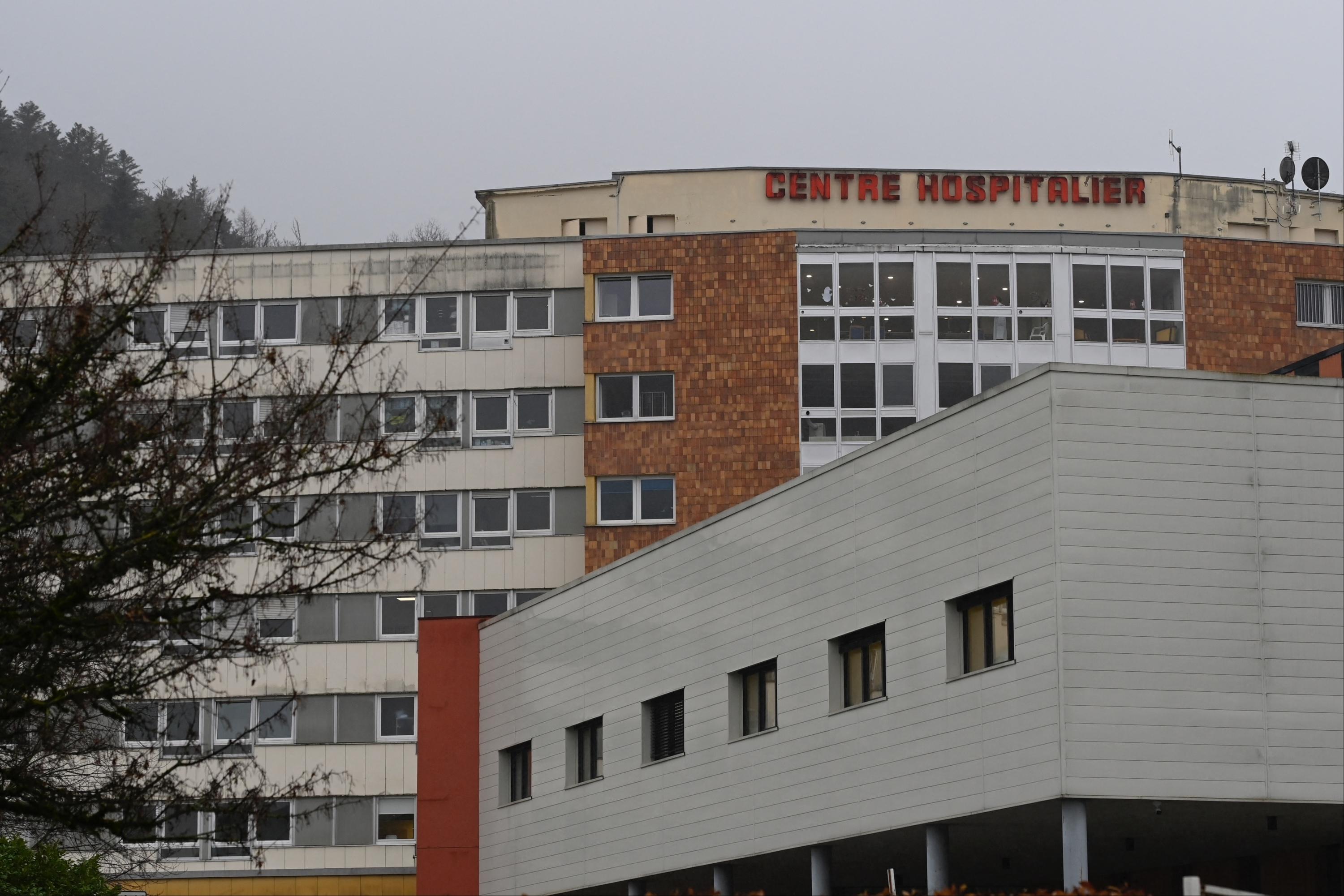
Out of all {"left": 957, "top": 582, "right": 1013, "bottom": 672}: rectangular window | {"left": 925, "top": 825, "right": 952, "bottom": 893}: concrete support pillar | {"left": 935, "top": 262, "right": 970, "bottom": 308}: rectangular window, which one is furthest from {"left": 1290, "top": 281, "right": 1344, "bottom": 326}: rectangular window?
{"left": 925, "top": 825, "right": 952, "bottom": 893}: concrete support pillar

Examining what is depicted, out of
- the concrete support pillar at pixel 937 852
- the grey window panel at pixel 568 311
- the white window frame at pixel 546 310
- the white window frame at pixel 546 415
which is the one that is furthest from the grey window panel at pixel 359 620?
the concrete support pillar at pixel 937 852

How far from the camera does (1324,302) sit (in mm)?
58000

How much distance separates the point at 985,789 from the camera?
2614 cm

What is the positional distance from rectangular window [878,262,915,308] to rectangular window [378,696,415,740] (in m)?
17.4

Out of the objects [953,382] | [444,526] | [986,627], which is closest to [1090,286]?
[953,382]

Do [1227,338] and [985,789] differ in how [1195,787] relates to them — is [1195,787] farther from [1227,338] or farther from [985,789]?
[1227,338]

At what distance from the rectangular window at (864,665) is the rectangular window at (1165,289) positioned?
96.5 feet

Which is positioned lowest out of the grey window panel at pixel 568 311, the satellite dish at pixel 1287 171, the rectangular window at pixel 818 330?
the rectangular window at pixel 818 330

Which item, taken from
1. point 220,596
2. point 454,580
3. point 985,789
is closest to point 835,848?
point 985,789

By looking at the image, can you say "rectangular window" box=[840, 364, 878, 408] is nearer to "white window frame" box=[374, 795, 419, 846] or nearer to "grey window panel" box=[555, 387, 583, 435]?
"grey window panel" box=[555, 387, 583, 435]

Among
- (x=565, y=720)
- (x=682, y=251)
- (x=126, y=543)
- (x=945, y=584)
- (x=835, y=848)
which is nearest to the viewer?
(x=126, y=543)

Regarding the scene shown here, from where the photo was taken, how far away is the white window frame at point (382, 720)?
5669 centimetres

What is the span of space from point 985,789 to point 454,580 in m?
32.9

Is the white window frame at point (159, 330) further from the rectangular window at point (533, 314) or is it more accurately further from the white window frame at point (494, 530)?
the rectangular window at point (533, 314)
